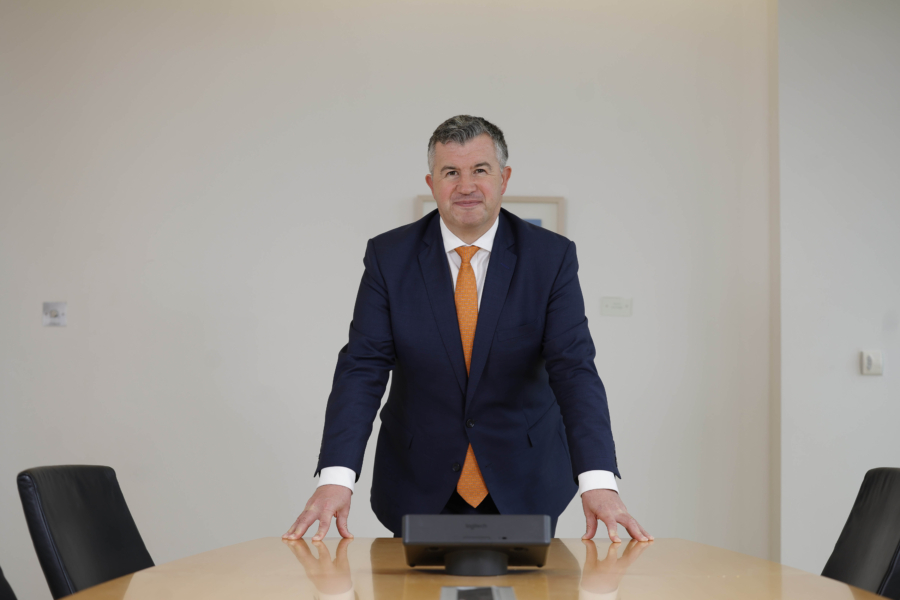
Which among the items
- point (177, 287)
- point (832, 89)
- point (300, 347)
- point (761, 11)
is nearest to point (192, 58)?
point (177, 287)

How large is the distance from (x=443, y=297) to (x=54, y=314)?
7.72 ft

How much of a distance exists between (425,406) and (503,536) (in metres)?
0.75

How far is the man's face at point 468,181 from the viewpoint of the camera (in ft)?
6.18

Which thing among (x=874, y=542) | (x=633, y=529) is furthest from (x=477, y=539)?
(x=874, y=542)

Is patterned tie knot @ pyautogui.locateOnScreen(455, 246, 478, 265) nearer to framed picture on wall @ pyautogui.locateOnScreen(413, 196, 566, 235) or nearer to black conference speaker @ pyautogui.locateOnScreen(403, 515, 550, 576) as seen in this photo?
black conference speaker @ pyautogui.locateOnScreen(403, 515, 550, 576)

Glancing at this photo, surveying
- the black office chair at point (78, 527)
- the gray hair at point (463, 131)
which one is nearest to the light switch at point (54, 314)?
the black office chair at point (78, 527)

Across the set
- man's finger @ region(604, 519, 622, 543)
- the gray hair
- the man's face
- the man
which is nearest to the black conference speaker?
man's finger @ region(604, 519, 622, 543)

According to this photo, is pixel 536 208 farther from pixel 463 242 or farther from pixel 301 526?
pixel 301 526

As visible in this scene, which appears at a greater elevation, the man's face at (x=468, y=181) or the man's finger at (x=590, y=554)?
the man's face at (x=468, y=181)

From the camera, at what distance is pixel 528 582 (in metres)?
1.19

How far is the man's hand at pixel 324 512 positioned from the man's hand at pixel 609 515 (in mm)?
512

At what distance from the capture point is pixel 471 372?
73.9 inches

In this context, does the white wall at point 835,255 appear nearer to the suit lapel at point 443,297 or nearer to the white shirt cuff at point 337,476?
the suit lapel at point 443,297

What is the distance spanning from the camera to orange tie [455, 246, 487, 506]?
1873 mm
